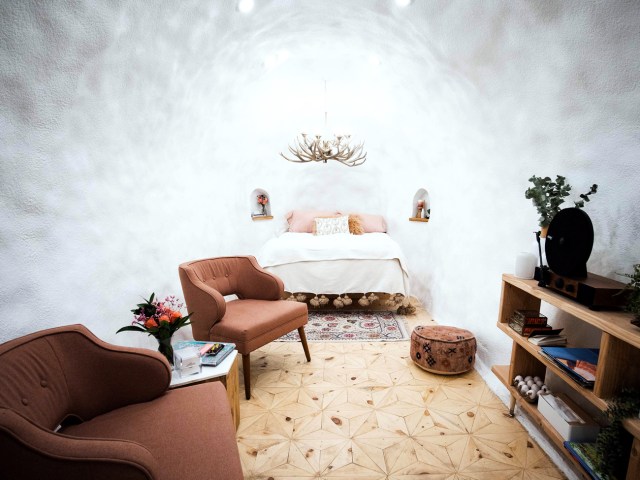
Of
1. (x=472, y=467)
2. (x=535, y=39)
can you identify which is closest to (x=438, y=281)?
(x=472, y=467)

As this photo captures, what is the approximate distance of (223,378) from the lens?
6.09ft

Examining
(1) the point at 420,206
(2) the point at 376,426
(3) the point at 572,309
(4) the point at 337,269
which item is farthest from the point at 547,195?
(1) the point at 420,206

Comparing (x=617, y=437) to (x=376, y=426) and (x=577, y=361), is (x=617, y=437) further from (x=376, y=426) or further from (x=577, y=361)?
(x=376, y=426)

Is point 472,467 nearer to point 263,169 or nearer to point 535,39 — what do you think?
point 535,39

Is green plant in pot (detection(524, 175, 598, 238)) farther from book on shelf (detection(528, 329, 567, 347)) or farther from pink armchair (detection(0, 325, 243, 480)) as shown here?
pink armchair (detection(0, 325, 243, 480))

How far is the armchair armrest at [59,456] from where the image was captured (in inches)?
34.8

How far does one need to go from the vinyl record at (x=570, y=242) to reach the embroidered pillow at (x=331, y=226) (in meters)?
3.59

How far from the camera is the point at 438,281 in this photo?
3.90 m

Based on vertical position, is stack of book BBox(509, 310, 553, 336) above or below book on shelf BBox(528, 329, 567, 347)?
above

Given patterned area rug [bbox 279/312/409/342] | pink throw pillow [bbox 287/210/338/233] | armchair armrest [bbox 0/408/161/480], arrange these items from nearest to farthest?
1. armchair armrest [bbox 0/408/161/480]
2. patterned area rug [bbox 279/312/409/342]
3. pink throw pillow [bbox 287/210/338/233]

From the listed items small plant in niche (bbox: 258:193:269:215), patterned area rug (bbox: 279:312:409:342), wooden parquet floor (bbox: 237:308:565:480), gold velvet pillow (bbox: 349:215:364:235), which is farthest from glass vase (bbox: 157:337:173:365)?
small plant in niche (bbox: 258:193:269:215)

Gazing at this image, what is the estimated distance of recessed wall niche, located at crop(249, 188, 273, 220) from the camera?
18.4 feet

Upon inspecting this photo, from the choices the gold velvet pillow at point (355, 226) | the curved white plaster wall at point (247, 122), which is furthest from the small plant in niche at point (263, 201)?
the gold velvet pillow at point (355, 226)

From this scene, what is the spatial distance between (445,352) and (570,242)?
1.37m
